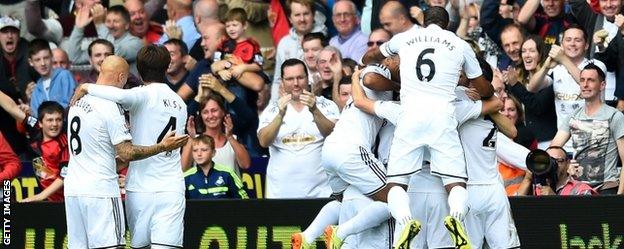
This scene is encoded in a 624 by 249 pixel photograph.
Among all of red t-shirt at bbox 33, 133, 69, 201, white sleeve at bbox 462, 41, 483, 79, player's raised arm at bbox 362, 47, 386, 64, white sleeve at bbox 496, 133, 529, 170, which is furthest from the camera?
red t-shirt at bbox 33, 133, 69, 201

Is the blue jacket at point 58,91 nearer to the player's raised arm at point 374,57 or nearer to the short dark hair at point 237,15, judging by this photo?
the short dark hair at point 237,15

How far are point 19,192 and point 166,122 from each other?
15.7 ft

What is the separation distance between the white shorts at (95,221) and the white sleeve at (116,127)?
0.55m

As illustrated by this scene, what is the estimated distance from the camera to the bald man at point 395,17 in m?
18.8

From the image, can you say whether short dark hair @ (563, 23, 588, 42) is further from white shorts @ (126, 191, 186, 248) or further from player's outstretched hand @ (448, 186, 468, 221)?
white shorts @ (126, 191, 186, 248)

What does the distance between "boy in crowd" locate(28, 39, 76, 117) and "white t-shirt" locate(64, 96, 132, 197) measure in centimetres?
498

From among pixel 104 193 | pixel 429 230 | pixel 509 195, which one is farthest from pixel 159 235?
pixel 509 195

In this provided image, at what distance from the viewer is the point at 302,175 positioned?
17766 millimetres

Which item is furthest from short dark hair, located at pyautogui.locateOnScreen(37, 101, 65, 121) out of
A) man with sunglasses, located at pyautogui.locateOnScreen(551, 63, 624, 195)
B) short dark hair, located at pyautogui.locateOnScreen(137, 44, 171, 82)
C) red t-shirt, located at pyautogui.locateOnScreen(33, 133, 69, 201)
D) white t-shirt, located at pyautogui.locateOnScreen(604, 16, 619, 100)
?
white t-shirt, located at pyautogui.locateOnScreen(604, 16, 619, 100)

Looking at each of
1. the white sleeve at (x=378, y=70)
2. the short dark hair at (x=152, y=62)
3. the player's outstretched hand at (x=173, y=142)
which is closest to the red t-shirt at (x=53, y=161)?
the short dark hair at (x=152, y=62)

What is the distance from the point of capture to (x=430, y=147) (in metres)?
14.7

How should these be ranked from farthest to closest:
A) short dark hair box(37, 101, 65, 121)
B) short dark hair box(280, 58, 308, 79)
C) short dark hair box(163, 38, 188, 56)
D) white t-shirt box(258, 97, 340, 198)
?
1. short dark hair box(163, 38, 188, 56)
2. short dark hair box(37, 101, 65, 121)
3. short dark hair box(280, 58, 308, 79)
4. white t-shirt box(258, 97, 340, 198)

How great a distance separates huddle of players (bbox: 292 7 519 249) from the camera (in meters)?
14.6

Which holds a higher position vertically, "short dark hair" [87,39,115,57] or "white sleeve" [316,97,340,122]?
"short dark hair" [87,39,115,57]
